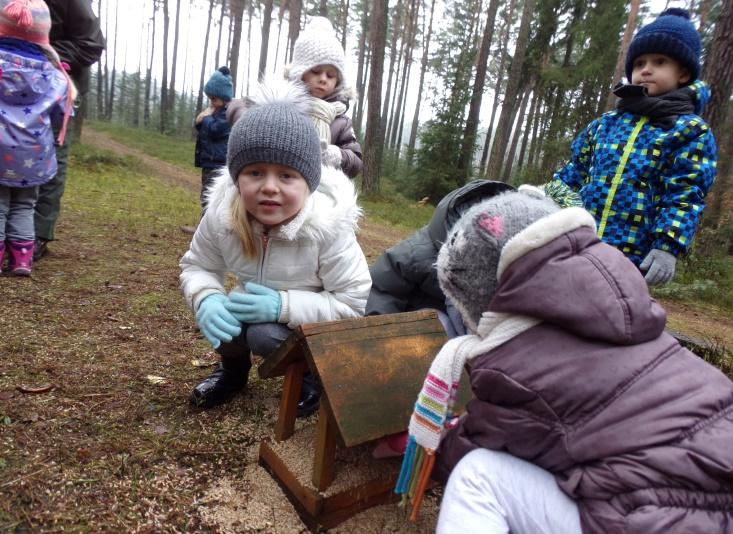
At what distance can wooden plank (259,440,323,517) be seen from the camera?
165 cm

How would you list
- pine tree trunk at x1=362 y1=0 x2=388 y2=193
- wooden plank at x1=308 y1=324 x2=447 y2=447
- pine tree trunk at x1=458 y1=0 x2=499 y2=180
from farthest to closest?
pine tree trunk at x1=458 y1=0 x2=499 y2=180
pine tree trunk at x1=362 y1=0 x2=388 y2=193
wooden plank at x1=308 y1=324 x2=447 y2=447

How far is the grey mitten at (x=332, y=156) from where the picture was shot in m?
2.81

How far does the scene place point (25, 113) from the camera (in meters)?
3.05

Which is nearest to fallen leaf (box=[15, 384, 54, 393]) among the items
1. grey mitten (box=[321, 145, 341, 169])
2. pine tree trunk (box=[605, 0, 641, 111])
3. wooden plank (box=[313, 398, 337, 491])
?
wooden plank (box=[313, 398, 337, 491])

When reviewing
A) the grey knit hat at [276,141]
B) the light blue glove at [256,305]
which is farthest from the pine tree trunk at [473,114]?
the light blue glove at [256,305]

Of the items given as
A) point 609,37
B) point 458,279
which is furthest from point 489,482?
point 609,37

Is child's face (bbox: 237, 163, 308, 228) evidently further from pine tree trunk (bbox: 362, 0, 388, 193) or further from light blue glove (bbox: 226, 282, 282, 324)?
pine tree trunk (bbox: 362, 0, 388, 193)

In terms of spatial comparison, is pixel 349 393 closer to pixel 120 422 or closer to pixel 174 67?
pixel 120 422

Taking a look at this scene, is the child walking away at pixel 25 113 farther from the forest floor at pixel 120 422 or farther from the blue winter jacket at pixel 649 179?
the blue winter jacket at pixel 649 179

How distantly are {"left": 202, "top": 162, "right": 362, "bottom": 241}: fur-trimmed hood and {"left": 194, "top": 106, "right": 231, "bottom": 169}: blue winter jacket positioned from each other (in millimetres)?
3023

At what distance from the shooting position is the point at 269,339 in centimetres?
201

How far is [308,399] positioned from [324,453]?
2.27 feet

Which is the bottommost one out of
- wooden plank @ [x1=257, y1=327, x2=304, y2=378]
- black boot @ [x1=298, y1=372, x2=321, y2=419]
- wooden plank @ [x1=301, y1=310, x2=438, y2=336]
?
black boot @ [x1=298, y1=372, x2=321, y2=419]

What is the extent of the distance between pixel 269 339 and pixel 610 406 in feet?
4.23
